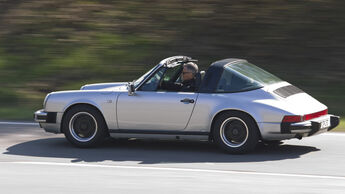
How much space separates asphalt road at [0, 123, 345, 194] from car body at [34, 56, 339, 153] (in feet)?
0.86

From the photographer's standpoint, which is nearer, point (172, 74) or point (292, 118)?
point (292, 118)

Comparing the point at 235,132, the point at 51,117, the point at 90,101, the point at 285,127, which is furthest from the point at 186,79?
the point at 51,117

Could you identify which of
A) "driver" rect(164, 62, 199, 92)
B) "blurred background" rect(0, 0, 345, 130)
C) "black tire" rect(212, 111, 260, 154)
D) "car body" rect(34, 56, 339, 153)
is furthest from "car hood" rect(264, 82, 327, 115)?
"blurred background" rect(0, 0, 345, 130)

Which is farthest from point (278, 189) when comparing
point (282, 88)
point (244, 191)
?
point (282, 88)

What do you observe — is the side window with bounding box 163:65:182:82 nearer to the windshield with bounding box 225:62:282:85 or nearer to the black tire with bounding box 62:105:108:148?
the windshield with bounding box 225:62:282:85

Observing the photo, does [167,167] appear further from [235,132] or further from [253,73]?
[253,73]

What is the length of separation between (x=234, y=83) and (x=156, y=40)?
879cm

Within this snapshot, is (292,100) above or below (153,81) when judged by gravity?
below

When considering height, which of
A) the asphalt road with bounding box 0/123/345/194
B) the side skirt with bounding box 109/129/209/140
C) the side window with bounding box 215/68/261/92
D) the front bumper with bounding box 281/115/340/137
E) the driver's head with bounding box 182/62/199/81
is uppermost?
the driver's head with bounding box 182/62/199/81

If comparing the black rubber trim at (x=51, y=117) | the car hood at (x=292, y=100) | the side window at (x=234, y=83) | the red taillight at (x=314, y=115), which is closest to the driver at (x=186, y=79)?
the side window at (x=234, y=83)

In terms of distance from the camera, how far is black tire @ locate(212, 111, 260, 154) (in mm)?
8891

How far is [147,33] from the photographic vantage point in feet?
59.6

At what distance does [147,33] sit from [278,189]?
38.2ft

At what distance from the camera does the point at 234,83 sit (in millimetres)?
9094
